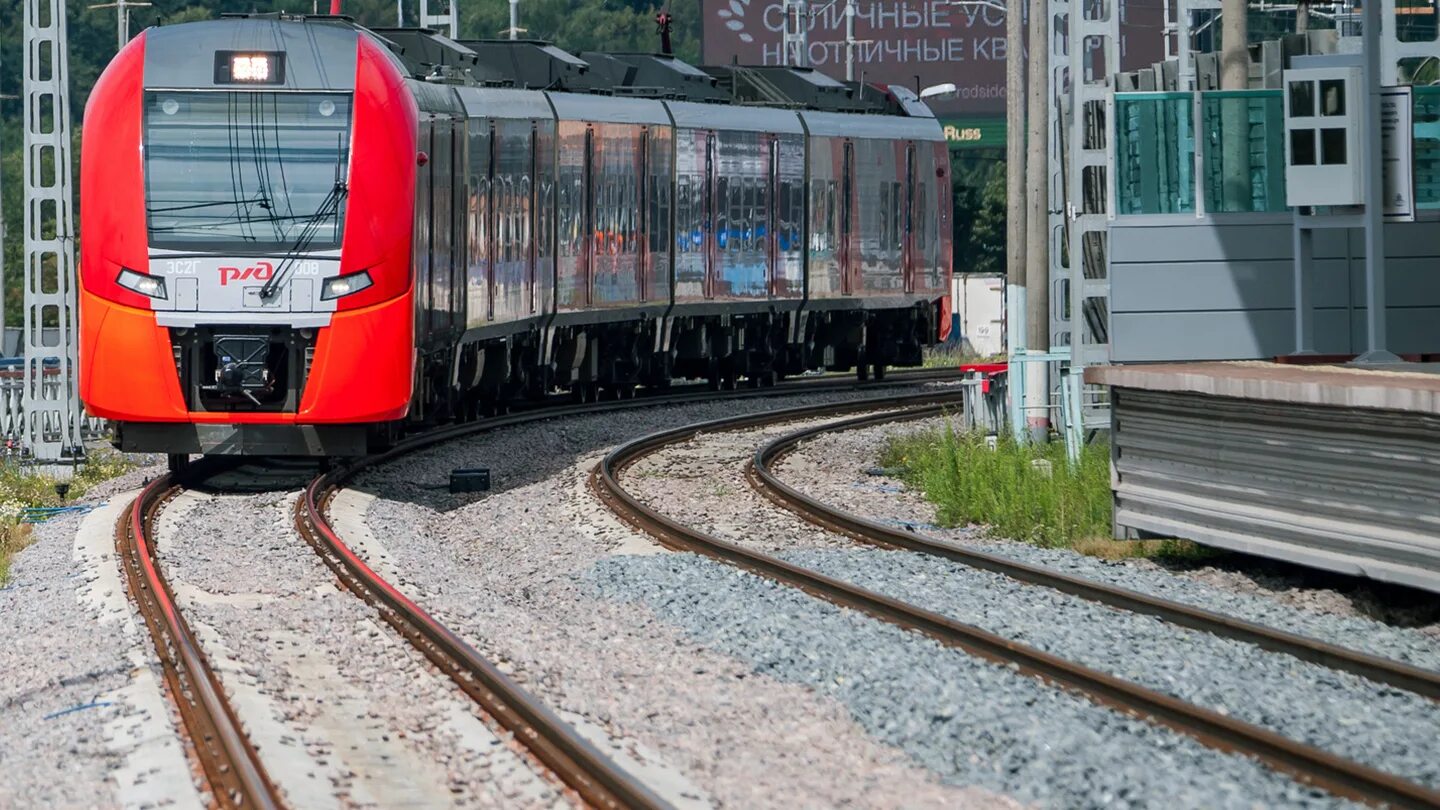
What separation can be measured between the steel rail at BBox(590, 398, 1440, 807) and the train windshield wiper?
2894mm

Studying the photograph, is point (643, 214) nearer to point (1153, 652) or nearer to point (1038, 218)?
point (1038, 218)

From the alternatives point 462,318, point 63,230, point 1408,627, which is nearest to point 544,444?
point 462,318

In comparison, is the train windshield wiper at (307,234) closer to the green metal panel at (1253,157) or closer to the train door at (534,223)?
the green metal panel at (1253,157)

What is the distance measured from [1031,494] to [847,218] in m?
16.6

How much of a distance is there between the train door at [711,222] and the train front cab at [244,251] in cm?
1207

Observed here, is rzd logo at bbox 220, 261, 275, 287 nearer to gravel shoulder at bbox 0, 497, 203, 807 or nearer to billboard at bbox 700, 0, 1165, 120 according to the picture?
gravel shoulder at bbox 0, 497, 203, 807

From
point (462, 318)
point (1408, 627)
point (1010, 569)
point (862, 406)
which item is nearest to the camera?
point (1408, 627)

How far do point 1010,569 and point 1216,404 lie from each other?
145 centimetres

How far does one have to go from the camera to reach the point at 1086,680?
9016 millimetres

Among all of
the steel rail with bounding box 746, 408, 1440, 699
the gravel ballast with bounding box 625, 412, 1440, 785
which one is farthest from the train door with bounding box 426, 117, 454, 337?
the gravel ballast with bounding box 625, 412, 1440, 785

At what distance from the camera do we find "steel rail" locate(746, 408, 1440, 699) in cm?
921

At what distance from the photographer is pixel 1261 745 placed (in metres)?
7.79

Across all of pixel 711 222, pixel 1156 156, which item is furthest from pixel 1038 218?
pixel 711 222

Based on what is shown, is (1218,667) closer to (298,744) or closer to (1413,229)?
(298,744)
